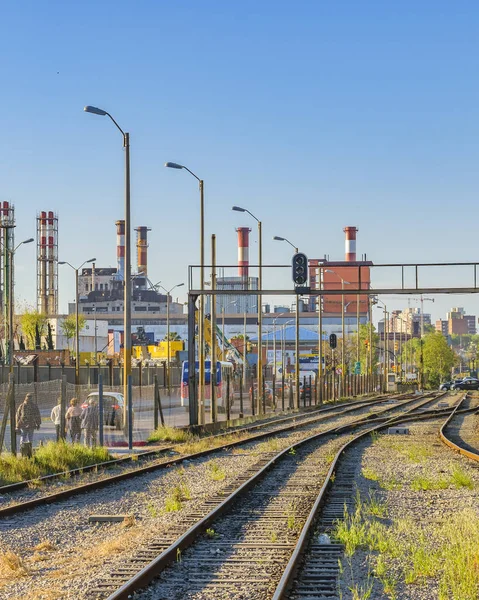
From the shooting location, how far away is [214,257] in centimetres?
3944

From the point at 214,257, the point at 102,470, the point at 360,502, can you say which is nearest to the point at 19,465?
the point at 102,470

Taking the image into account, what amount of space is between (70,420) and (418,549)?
1738 centimetres

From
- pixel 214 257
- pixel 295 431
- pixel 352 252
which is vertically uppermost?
pixel 352 252

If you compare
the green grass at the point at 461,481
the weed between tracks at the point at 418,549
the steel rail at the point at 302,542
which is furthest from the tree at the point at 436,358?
the weed between tracks at the point at 418,549

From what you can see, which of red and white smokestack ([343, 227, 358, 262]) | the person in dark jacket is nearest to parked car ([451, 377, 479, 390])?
red and white smokestack ([343, 227, 358, 262])

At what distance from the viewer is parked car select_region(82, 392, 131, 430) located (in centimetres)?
3284

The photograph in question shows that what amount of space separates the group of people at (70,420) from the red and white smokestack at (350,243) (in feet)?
496

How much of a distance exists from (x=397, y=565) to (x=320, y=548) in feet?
4.03

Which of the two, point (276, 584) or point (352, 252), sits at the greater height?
point (352, 252)

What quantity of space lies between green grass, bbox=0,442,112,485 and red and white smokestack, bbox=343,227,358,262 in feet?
507

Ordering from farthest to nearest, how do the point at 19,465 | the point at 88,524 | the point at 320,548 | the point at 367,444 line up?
the point at 367,444 < the point at 19,465 < the point at 88,524 < the point at 320,548

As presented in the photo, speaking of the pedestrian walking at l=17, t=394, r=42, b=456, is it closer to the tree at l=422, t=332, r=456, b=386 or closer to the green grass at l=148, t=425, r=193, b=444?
the green grass at l=148, t=425, r=193, b=444

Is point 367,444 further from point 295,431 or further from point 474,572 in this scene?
point 474,572

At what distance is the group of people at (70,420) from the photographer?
A: 82.5ft
